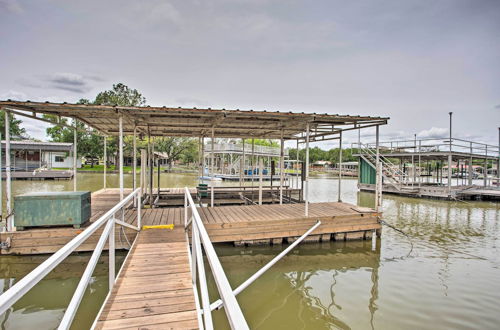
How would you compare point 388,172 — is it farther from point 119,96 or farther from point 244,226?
point 119,96

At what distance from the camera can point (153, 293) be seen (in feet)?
11.3

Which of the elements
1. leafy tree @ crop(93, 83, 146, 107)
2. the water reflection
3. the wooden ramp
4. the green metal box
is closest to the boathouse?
the wooden ramp

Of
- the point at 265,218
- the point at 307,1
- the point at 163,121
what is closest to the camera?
the point at 265,218

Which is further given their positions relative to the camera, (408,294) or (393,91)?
(393,91)

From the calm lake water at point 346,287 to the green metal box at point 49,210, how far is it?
100cm

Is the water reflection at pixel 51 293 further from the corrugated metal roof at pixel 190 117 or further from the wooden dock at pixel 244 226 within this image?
the corrugated metal roof at pixel 190 117

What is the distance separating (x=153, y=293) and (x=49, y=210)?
4.41 m

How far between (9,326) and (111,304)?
234cm

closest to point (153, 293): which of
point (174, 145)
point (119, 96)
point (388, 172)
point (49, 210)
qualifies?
point (49, 210)

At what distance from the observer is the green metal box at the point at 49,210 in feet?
19.6

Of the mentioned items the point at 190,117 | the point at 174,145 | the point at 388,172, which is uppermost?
the point at 174,145

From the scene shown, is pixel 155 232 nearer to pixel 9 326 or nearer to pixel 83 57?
pixel 9 326

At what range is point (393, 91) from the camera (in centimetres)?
2364

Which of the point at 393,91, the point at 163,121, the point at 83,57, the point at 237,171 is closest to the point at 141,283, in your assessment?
the point at 163,121
